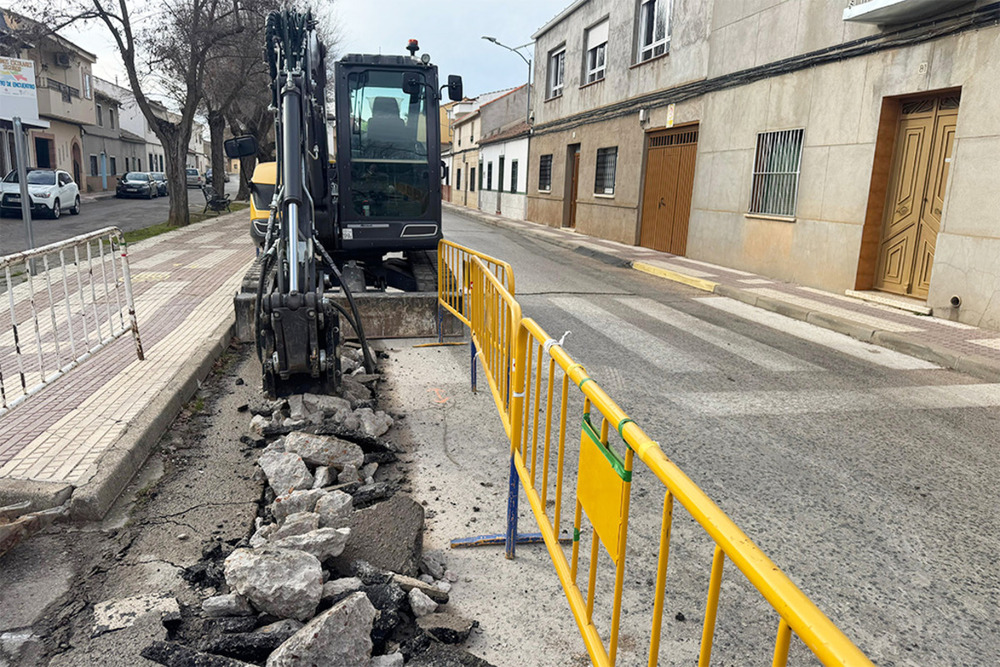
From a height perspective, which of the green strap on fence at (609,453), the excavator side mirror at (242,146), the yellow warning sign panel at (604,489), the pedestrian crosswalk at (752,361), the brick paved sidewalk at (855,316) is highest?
the excavator side mirror at (242,146)

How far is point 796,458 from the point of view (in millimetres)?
4680

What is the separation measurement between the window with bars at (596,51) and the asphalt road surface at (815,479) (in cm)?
1533

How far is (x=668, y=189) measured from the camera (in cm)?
1731

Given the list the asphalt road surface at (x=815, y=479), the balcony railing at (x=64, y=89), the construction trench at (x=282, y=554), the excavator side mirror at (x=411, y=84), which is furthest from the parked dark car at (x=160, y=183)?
the construction trench at (x=282, y=554)

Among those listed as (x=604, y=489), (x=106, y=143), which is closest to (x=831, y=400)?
(x=604, y=489)

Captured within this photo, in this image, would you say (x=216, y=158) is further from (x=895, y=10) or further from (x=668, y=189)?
(x=895, y=10)

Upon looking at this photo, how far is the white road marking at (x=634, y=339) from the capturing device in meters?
7.00

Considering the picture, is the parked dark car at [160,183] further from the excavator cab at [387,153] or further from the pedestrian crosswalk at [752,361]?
the pedestrian crosswalk at [752,361]

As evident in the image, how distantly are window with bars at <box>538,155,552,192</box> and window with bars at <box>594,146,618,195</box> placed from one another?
5058 mm

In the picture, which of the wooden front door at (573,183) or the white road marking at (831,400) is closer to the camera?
the white road marking at (831,400)

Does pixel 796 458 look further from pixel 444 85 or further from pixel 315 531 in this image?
pixel 444 85

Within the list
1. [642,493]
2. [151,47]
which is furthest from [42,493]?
[151,47]

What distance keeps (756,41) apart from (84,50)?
43516 mm

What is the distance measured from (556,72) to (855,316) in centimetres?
1996
